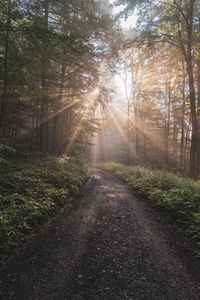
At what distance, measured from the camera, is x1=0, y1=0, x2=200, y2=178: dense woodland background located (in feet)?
18.4

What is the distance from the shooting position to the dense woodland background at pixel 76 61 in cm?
561

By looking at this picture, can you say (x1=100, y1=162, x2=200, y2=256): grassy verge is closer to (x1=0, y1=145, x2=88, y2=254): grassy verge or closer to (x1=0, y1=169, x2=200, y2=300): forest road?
(x1=0, y1=169, x2=200, y2=300): forest road

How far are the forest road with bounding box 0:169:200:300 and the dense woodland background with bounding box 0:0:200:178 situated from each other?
18.2 feet

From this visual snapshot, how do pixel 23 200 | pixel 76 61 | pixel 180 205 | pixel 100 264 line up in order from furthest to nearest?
pixel 76 61, pixel 180 205, pixel 23 200, pixel 100 264

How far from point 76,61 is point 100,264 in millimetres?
7403

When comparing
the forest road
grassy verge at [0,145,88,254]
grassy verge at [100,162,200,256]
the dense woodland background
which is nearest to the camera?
the forest road

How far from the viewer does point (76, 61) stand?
6.42 metres

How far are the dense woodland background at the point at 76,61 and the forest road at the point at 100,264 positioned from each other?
554cm

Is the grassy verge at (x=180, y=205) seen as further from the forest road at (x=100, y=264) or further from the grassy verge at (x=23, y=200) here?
the grassy verge at (x=23, y=200)

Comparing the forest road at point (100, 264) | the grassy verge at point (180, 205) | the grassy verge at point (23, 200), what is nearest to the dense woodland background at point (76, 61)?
the grassy verge at point (23, 200)

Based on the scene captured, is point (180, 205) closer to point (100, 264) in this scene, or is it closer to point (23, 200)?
point (100, 264)

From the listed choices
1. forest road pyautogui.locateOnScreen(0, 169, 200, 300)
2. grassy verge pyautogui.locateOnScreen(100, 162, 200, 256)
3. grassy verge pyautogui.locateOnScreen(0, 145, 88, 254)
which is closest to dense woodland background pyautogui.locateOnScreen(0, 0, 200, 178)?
grassy verge pyautogui.locateOnScreen(0, 145, 88, 254)

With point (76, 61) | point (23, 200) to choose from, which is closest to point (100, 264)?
point (23, 200)

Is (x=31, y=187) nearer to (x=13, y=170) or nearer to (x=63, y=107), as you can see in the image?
(x=13, y=170)
